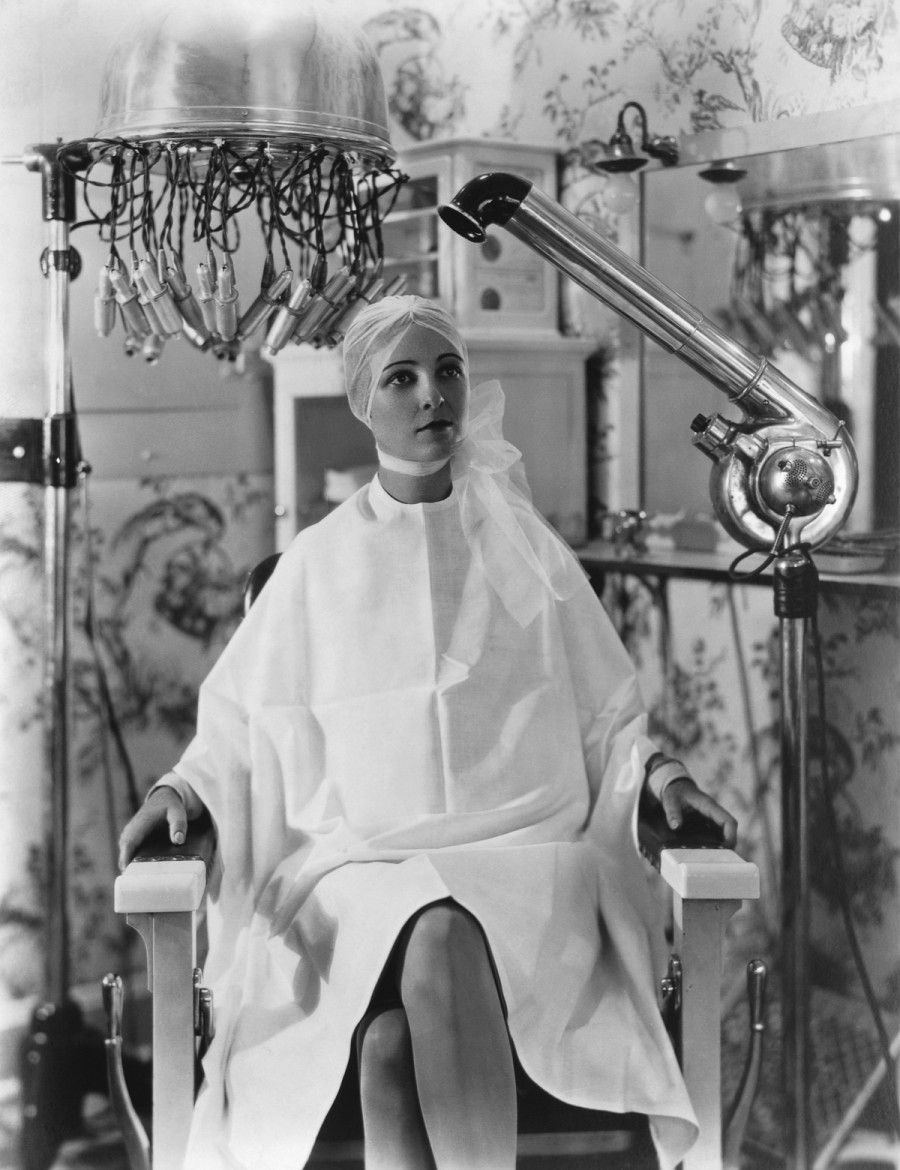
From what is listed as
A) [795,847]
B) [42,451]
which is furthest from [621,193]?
[795,847]

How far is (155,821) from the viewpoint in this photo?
65.6 inches

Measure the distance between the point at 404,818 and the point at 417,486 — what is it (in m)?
0.44

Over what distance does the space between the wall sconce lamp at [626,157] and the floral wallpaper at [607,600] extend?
2.4 inches

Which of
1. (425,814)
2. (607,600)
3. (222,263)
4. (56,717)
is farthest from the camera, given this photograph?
(607,600)

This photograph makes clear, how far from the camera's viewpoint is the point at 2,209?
7.63 ft

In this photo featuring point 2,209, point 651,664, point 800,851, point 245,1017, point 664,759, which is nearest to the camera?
point 245,1017

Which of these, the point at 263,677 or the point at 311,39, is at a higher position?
the point at 311,39

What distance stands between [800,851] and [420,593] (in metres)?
0.64

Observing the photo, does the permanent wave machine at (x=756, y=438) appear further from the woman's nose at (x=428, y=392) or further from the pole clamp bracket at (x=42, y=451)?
the pole clamp bracket at (x=42, y=451)

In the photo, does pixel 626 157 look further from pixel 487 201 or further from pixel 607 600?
pixel 607 600

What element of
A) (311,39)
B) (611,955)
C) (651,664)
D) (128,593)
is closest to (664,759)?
(611,955)

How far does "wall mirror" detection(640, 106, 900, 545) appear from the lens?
7.38ft

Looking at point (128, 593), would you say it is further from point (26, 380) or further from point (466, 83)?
point (466, 83)

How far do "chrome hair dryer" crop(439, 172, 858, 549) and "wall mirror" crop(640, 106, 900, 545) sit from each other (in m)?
0.46
